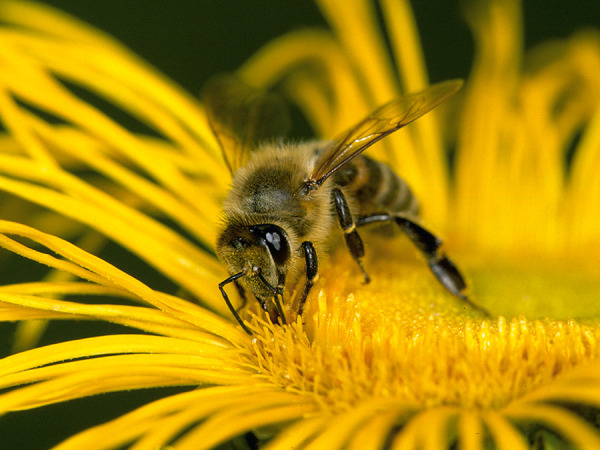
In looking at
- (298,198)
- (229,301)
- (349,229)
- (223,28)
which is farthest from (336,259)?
(223,28)

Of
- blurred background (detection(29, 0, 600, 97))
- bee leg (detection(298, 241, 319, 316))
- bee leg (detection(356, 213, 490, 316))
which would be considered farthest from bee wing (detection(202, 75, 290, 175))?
blurred background (detection(29, 0, 600, 97))

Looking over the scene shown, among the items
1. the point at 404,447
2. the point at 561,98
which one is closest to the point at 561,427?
the point at 404,447

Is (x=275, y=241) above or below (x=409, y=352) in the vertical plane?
above

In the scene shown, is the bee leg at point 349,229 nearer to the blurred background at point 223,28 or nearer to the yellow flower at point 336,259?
the yellow flower at point 336,259

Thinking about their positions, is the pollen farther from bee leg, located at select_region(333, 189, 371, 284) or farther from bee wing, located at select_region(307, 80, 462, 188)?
bee wing, located at select_region(307, 80, 462, 188)

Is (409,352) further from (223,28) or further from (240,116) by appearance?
(223,28)

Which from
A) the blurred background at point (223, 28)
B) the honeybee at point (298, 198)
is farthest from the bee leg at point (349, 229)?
the blurred background at point (223, 28)

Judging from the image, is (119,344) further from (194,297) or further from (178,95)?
(178,95)
